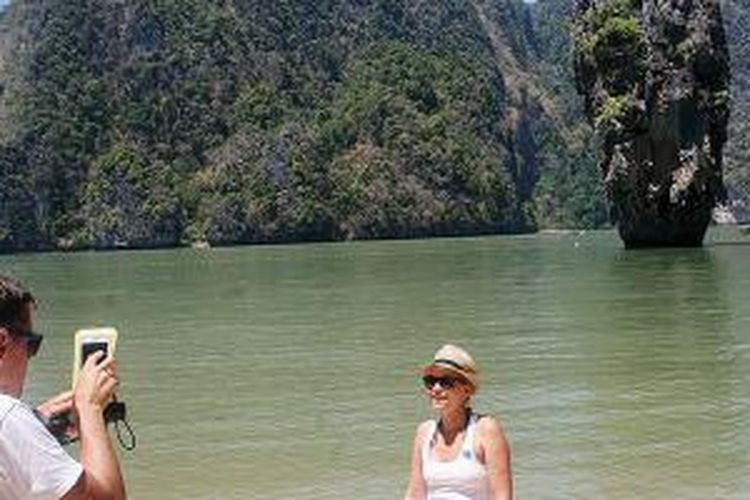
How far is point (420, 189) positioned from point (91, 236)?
30.9 meters

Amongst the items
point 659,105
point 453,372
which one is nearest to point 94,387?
point 453,372

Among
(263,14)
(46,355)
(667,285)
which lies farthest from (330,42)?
(46,355)

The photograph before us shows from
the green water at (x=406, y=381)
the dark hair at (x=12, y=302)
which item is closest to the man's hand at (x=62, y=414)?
the dark hair at (x=12, y=302)

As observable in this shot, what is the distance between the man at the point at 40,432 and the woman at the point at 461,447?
7.48 ft

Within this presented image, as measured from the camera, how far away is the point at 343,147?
13800 centimetres

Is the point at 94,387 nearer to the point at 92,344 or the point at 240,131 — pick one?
the point at 92,344

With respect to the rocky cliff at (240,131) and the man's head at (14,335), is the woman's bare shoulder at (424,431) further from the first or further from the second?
the rocky cliff at (240,131)

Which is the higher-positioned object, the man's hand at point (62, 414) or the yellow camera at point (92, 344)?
the yellow camera at point (92, 344)

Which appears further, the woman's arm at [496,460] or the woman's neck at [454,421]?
the woman's neck at [454,421]

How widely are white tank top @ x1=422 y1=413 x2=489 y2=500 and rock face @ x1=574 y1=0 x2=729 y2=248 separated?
181 feet

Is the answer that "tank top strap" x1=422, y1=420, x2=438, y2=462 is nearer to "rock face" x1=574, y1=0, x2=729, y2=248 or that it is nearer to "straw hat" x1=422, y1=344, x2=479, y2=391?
"straw hat" x1=422, y1=344, x2=479, y2=391

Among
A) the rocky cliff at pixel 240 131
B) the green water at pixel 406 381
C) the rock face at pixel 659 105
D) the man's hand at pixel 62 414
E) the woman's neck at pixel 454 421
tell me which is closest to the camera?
the man's hand at pixel 62 414

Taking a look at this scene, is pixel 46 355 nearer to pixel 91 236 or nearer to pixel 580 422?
pixel 580 422

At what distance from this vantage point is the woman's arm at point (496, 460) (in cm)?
559
